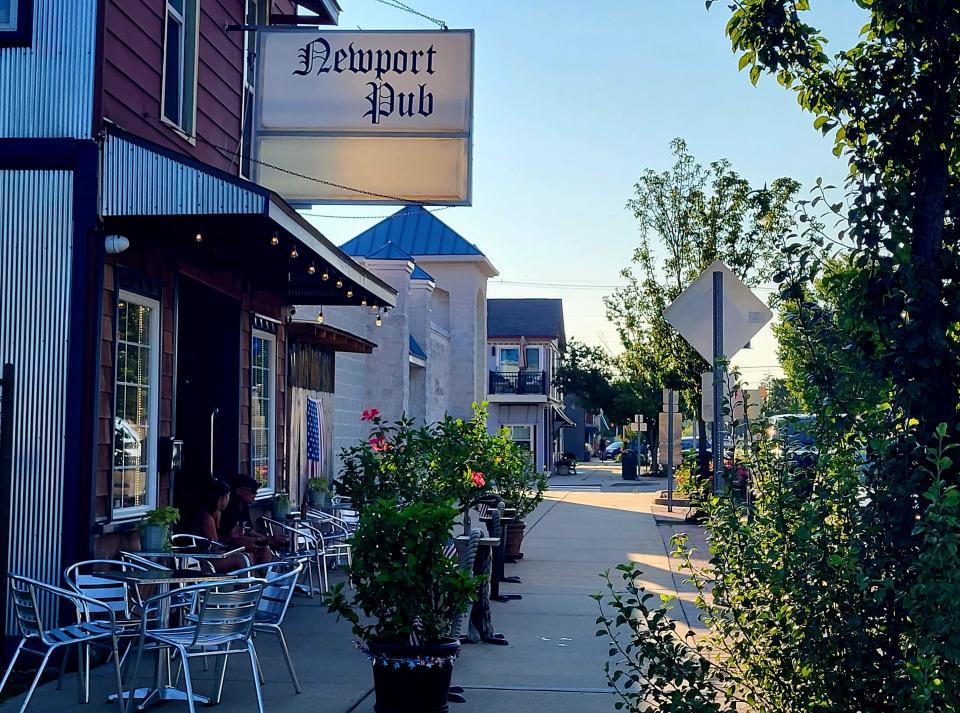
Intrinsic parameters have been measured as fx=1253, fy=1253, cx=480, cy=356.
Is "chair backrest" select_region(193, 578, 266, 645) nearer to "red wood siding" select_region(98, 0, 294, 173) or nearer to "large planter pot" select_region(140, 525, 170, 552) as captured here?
"large planter pot" select_region(140, 525, 170, 552)

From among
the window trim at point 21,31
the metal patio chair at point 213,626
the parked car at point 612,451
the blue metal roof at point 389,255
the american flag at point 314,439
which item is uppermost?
the blue metal roof at point 389,255

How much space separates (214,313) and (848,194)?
330 inches

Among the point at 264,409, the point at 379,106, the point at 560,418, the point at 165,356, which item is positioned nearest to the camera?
the point at 165,356

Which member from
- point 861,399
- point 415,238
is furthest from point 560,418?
point 861,399

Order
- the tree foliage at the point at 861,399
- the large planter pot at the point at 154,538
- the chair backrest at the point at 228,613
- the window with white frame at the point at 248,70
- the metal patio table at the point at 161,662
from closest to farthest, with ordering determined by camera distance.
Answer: the tree foliage at the point at 861,399
the chair backrest at the point at 228,613
the metal patio table at the point at 161,662
the large planter pot at the point at 154,538
the window with white frame at the point at 248,70

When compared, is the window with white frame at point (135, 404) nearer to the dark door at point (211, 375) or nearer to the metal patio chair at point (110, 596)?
the metal patio chair at point (110, 596)

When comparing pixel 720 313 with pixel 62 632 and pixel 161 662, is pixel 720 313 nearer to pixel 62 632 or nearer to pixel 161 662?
pixel 161 662

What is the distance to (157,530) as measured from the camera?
359 inches

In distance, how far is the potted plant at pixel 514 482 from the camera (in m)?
13.9

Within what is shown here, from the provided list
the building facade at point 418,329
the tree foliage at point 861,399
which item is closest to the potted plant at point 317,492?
the building facade at point 418,329

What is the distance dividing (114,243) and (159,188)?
497mm

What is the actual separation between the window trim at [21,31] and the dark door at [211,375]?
3.59 meters

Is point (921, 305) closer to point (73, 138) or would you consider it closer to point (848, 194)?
point (848, 194)

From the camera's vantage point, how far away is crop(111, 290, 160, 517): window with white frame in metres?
9.42
